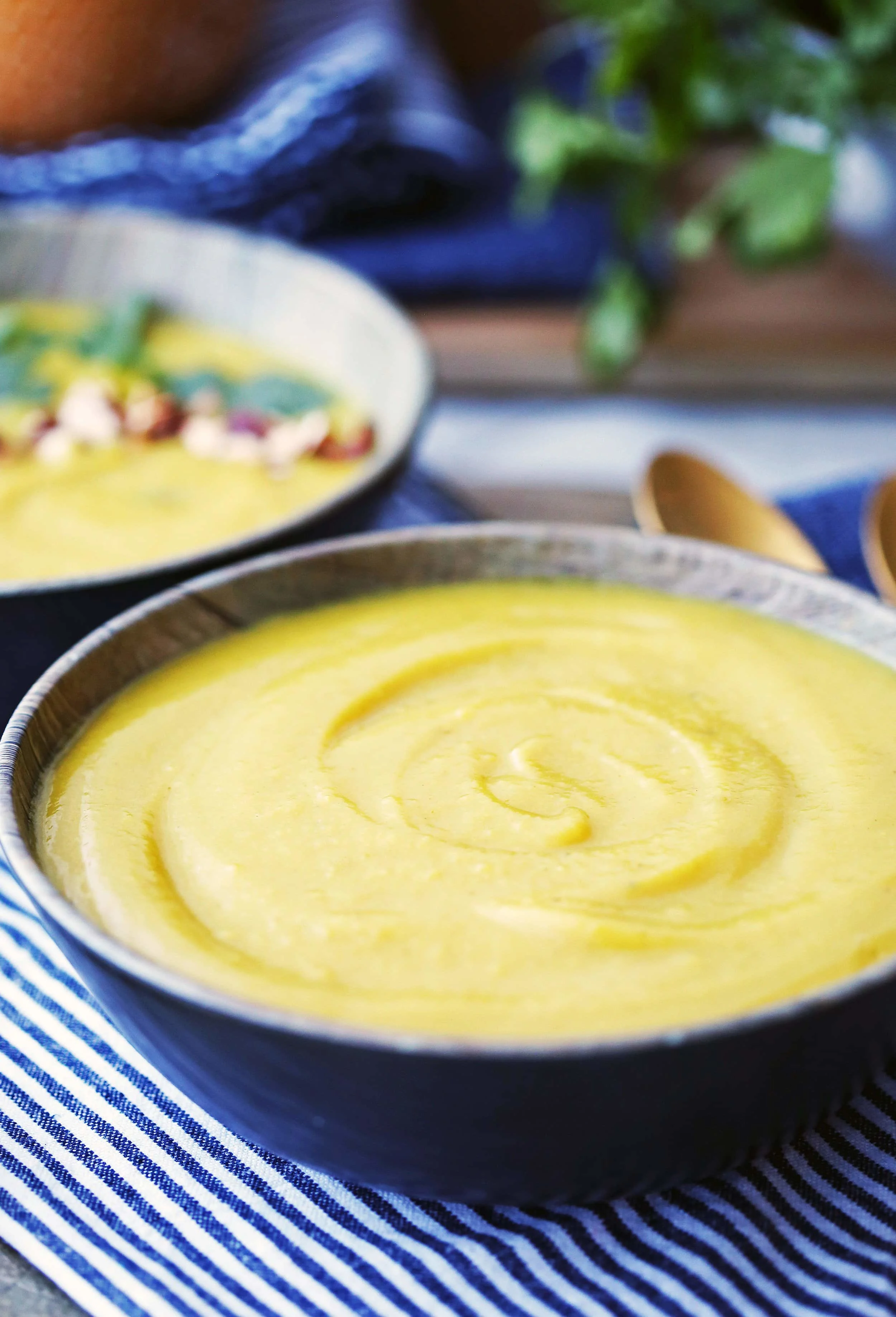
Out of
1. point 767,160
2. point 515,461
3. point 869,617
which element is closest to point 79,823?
point 869,617

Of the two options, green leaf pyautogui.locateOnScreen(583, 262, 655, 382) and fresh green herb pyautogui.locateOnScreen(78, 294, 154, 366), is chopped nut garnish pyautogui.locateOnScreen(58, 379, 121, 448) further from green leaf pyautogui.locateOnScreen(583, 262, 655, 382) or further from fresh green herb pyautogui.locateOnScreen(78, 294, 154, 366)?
green leaf pyautogui.locateOnScreen(583, 262, 655, 382)

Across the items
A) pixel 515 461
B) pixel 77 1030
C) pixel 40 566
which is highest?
pixel 40 566

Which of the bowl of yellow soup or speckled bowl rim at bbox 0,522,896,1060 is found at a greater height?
speckled bowl rim at bbox 0,522,896,1060

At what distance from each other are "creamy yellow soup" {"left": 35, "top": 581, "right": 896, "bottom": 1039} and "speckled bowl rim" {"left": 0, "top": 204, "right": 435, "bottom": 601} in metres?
0.08

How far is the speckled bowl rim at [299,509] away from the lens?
122cm

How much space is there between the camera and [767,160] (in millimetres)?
2289

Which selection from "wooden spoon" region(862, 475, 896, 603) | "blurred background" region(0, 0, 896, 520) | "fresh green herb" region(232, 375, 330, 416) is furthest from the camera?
"blurred background" region(0, 0, 896, 520)

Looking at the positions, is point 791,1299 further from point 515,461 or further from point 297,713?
point 515,461

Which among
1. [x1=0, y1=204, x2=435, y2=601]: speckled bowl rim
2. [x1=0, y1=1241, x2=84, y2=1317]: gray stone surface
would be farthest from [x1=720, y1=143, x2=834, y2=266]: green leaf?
[x1=0, y1=1241, x2=84, y2=1317]: gray stone surface

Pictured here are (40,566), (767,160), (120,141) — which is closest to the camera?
(40,566)

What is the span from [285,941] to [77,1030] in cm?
27

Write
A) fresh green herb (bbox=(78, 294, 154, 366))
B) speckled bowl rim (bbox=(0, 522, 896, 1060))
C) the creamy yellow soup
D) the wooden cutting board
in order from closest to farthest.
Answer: speckled bowl rim (bbox=(0, 522, 896, 1060)) < the creamy yellow soup < fresh green herb (bbox=(78, 294, 154, 366)) < the wooden cutting board

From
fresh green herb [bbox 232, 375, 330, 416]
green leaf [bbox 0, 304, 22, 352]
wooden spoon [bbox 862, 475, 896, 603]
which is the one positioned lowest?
wooden spoon [bbox 862, 475, 896, 603]

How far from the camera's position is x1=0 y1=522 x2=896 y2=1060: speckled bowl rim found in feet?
2.34
